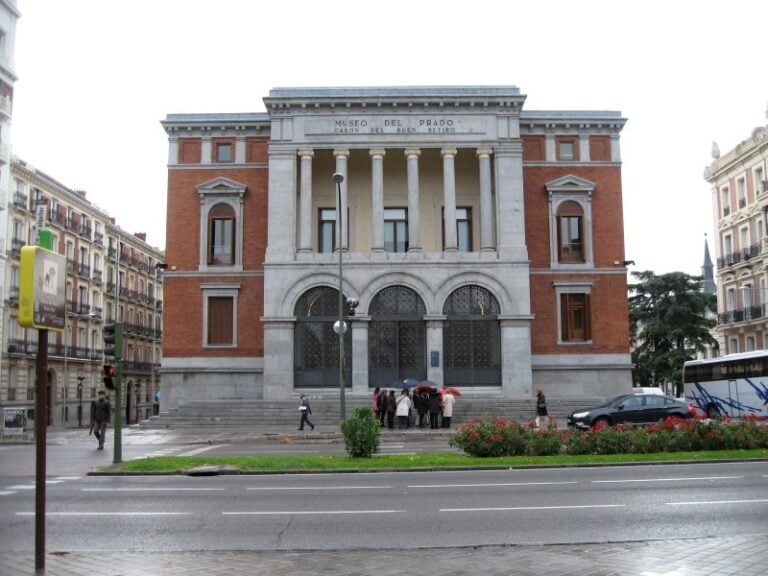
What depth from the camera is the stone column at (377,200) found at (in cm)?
3969

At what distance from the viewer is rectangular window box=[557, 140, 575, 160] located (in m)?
42.5

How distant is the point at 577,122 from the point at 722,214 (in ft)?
77.4

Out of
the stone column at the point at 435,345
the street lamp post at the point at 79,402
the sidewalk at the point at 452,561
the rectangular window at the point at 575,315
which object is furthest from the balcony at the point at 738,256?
the sidewalk at the point at 452,561

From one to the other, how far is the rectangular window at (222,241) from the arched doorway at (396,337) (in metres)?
8.34

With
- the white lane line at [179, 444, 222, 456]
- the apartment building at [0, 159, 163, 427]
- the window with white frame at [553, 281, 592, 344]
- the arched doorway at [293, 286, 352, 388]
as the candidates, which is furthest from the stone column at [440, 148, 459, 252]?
the apartment building at [0, 159, 163, 427]

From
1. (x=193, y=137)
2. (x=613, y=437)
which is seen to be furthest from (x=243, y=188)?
(x=613, y=437)

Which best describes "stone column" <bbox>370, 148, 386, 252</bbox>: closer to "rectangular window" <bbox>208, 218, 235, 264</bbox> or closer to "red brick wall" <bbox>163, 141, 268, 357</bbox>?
"red brick wall" <bbox>163, 141, 268, 357</bbox>

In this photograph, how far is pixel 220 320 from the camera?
4172cm

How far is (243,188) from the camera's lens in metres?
41.9

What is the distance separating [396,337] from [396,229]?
6.60m

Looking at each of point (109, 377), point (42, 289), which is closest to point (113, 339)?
point (109, 377)

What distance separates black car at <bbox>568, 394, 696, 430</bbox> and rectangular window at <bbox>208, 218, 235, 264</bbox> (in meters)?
21.1

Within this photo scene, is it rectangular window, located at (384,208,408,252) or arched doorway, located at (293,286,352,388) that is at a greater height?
rectangular window, located at (384,208,408,252)

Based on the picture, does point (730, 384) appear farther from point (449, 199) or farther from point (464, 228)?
point (449, 199)
